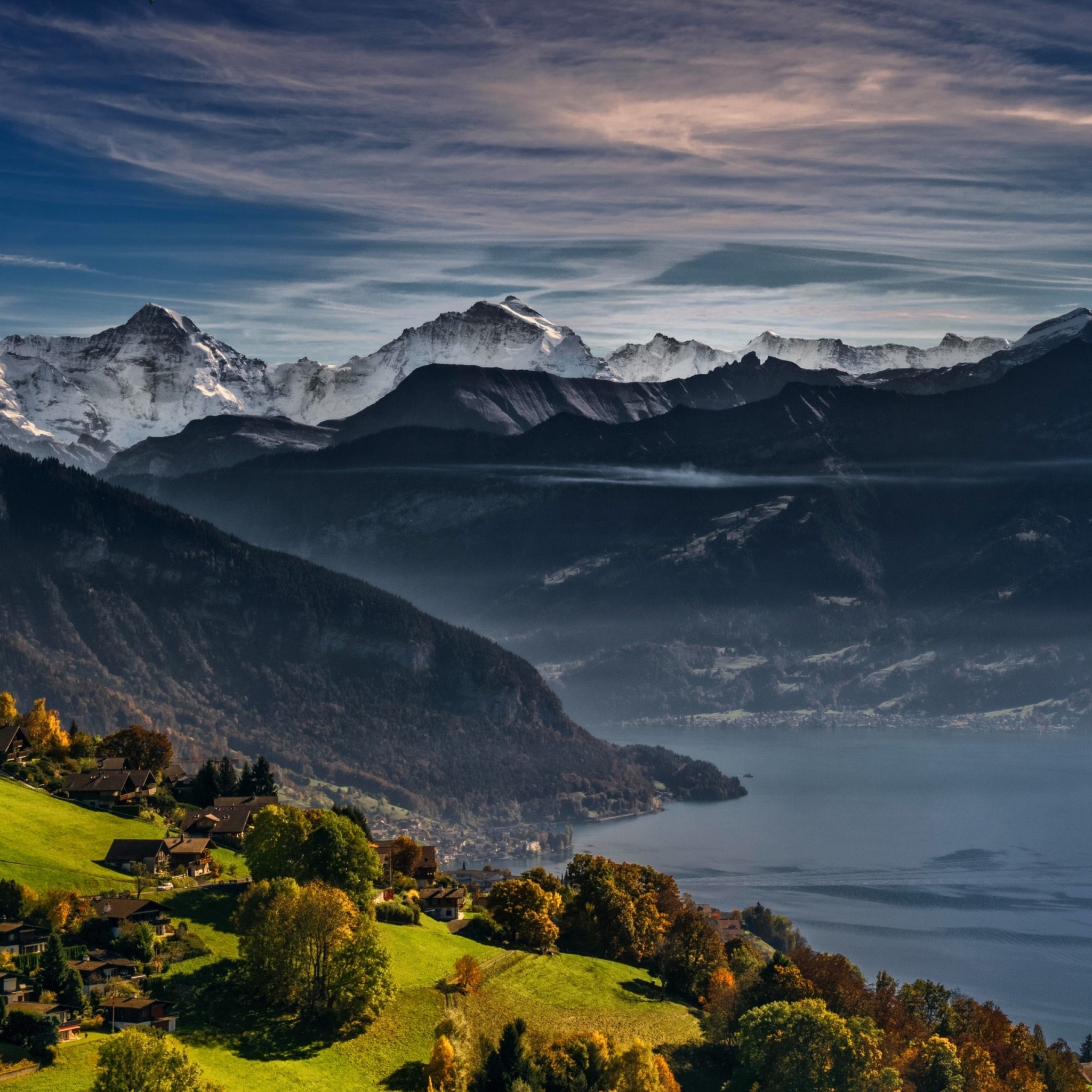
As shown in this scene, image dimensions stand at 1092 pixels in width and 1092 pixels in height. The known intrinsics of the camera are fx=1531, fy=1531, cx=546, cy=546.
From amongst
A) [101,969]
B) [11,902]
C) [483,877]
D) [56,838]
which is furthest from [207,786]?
[483,877]

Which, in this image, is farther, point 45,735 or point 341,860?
point 45,735

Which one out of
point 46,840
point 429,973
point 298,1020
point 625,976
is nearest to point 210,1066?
point 298,1020

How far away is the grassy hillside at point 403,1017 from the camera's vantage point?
73750 millimetres

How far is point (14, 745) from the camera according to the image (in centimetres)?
11362

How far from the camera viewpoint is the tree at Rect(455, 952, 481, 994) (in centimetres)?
8931

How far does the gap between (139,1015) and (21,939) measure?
8298 millimetres

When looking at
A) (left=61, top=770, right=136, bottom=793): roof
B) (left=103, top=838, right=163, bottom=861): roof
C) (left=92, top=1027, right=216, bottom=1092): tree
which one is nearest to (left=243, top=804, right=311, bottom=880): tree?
(left=103, top=838, right=163, bottom=861): roof

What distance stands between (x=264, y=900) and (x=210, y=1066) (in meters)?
14.5

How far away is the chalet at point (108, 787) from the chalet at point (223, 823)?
4242 mm

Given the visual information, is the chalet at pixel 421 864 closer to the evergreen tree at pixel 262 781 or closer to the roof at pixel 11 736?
the evergreen tree at pixel 262 781

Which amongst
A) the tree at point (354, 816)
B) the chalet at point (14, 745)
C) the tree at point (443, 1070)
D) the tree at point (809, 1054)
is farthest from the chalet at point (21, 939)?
the tree at point (809, 1054)

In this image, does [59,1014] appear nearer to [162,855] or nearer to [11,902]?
[11,902]

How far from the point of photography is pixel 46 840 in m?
95.8

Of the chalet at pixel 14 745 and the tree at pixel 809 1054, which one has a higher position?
the chalet at pixel 14 745
